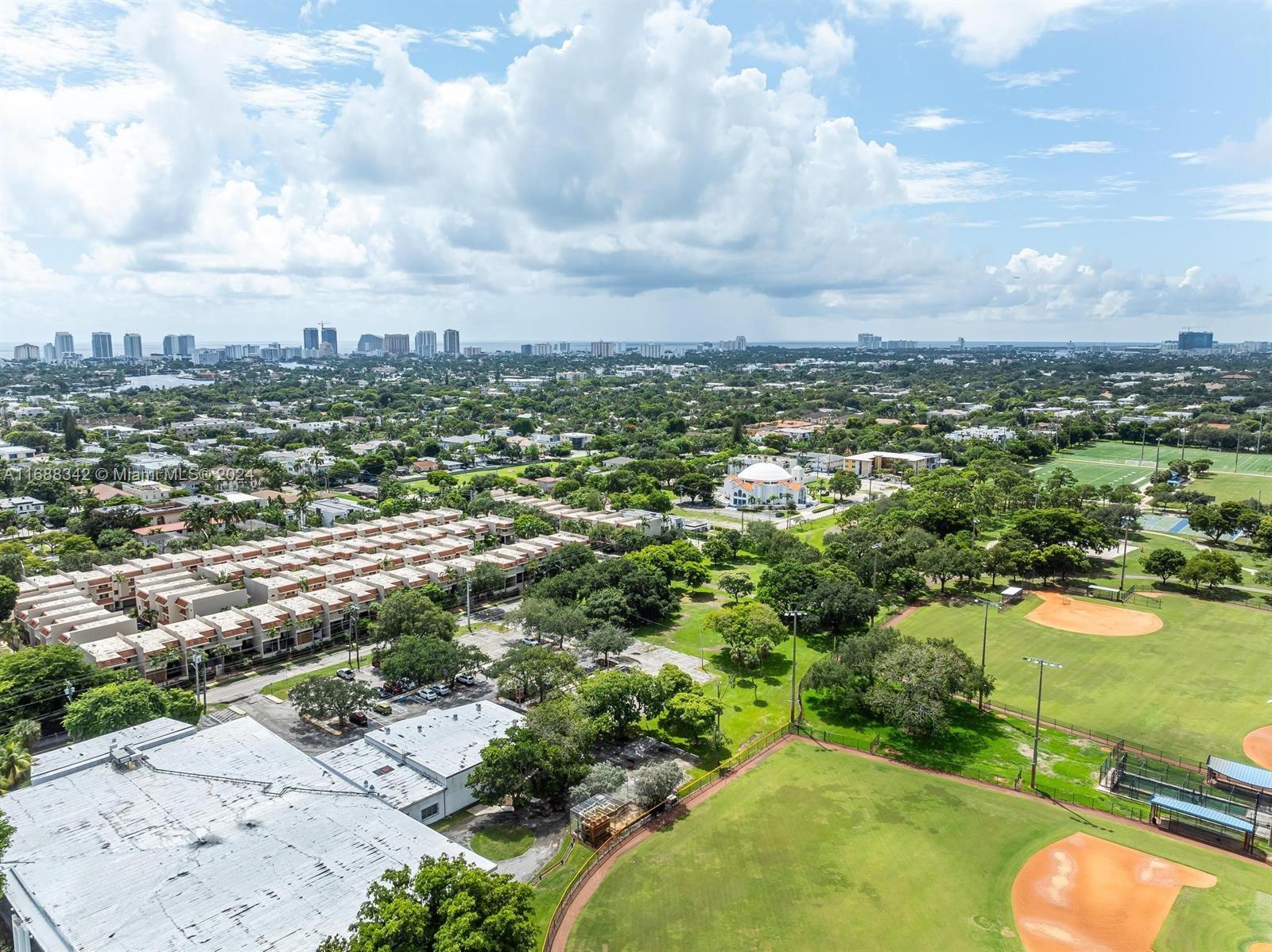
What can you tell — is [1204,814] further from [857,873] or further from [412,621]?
[412,621]

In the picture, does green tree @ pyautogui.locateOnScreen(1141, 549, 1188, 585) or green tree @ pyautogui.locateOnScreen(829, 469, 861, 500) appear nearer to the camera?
green tree @ pyautogui.locateOnScreen(1141, 549, 1188, 585)

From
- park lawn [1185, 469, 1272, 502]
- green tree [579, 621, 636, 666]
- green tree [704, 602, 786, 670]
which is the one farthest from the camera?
park lawn [1185, 469, 1272, 502]

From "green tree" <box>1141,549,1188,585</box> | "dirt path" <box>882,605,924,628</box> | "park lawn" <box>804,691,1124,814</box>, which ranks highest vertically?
"green tree" <box>1141,549,1188,585</box>

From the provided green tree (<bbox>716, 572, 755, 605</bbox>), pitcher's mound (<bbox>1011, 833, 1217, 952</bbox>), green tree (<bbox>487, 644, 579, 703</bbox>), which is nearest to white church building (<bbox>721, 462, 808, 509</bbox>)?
green tree (<bbox>716, 572, 755, 605</bbox>)

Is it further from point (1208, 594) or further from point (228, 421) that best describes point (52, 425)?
point (1208, 594)

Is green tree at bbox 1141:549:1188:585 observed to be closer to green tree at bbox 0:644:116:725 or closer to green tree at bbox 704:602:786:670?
green tree at bbox 704:602:786:670

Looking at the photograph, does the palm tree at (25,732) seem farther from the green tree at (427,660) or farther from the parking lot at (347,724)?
the green tree at (427,660)

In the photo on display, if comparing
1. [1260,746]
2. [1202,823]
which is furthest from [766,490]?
[1202,823]
